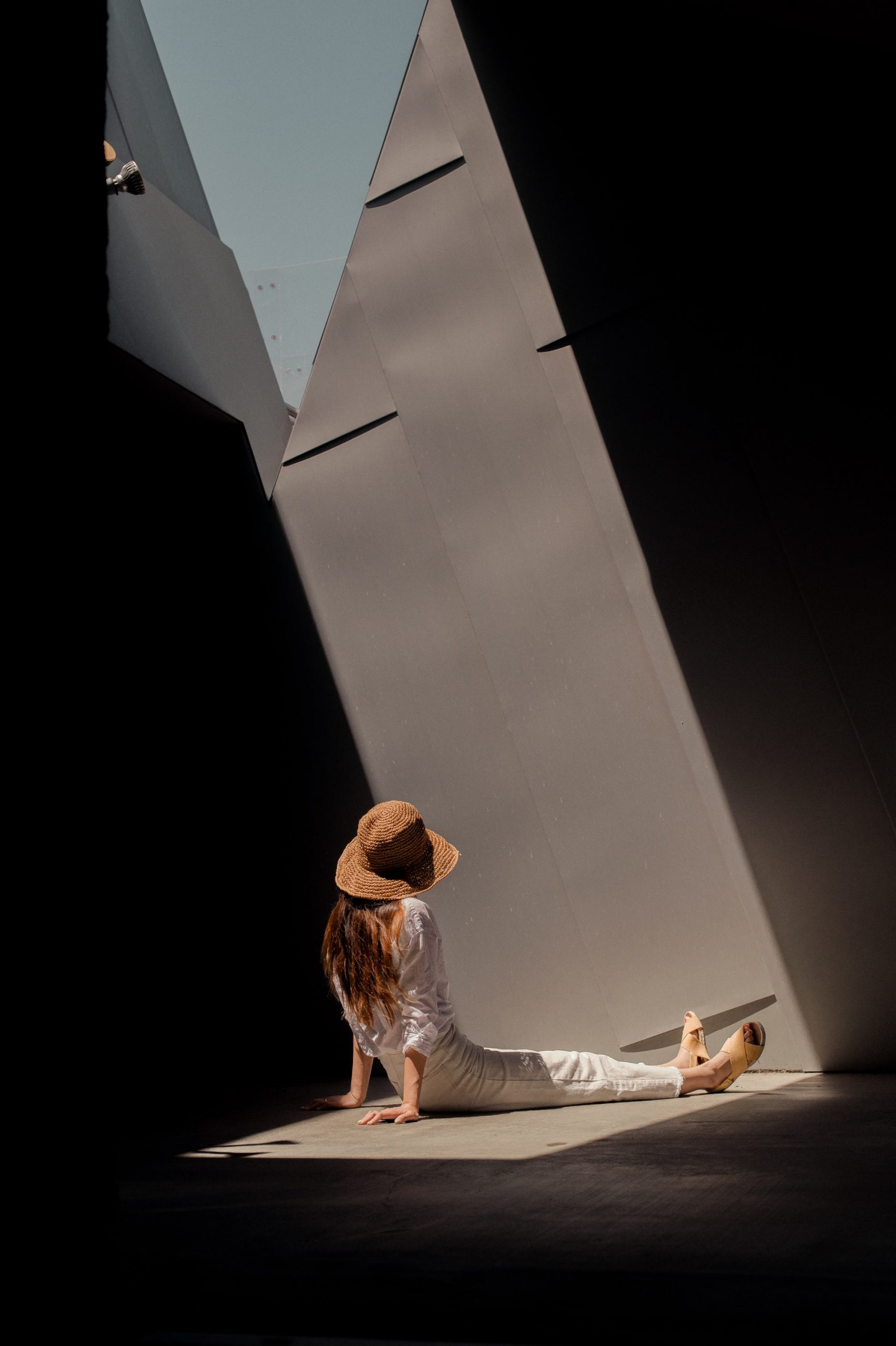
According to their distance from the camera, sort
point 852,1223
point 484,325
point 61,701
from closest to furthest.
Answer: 1. point 61,701
2. point 852,1223
3. point 484,325

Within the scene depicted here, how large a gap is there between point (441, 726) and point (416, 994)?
66.2 inches

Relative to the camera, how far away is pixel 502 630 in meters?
4.66

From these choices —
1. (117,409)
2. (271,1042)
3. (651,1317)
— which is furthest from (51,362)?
(271,1042)

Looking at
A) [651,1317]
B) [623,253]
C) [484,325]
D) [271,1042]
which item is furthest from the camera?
[271,1042]

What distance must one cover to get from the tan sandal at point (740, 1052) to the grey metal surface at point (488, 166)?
3099 millimetres

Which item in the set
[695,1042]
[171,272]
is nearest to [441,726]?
[695,1042]

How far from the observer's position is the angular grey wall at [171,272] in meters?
4.55

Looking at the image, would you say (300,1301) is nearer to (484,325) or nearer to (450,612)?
(450,612)

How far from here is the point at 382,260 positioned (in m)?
5.05

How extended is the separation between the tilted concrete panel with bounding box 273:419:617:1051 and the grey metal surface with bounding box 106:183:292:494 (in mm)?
365

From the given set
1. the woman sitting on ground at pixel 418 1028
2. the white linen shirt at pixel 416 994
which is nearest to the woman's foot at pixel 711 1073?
the woman sitting on ground at pixel 418 1028

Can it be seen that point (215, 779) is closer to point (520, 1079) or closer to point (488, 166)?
point (520, 1079)

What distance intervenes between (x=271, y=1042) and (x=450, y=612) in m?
2.42

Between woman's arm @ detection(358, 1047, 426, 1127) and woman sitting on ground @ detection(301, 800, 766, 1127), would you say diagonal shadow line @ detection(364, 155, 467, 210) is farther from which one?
woman's arm @ detection(358, 1047, 426, 1127)
